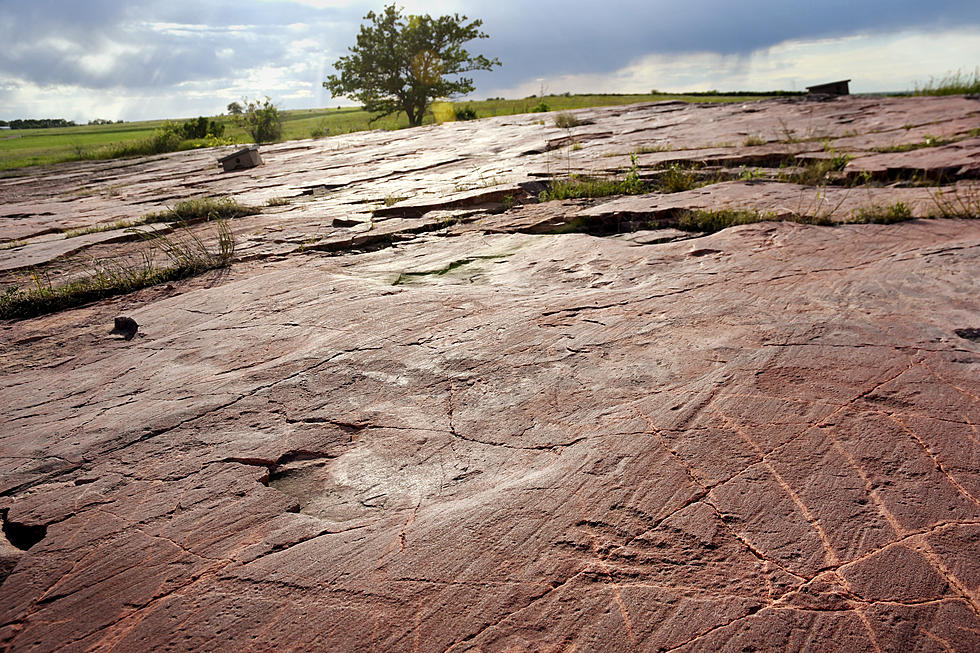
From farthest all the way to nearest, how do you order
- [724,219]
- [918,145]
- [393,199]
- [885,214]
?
[393,199]
[918,145]
[724,219]
[885,214]

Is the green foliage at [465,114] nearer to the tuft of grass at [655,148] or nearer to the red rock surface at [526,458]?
the tuft of grass at [655,148]

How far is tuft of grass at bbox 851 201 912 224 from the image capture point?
3.90 meters

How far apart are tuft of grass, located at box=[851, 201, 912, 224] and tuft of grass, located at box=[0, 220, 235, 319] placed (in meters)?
5.05

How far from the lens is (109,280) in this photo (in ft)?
14.8

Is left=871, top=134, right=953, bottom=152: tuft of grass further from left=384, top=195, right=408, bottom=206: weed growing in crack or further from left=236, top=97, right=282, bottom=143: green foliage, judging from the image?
left=236, top=97, right=282, bottom=143: green foliage

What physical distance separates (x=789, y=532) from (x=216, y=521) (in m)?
1.78

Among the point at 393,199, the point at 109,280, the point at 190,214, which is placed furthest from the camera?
the point at 190,214

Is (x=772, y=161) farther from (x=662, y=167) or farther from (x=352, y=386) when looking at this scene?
(x=352, y=386)

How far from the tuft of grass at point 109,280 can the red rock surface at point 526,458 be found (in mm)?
366

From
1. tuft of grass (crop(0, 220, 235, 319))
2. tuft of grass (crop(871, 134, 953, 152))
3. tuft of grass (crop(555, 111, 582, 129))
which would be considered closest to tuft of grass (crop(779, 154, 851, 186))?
tuft of grass (crop(871, 134, 953, 152))

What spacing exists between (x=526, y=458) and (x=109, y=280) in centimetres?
423

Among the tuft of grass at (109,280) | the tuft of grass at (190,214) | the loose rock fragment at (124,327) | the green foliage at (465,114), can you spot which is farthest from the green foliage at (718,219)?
the green foliage at (465,114)

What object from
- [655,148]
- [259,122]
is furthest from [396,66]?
[655,148]

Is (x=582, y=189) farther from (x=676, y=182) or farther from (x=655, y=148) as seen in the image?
(x=655, y=148)
